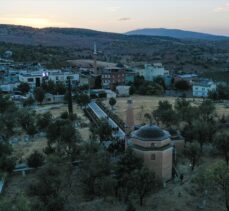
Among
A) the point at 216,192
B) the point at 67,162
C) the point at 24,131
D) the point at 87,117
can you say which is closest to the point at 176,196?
the point at 216,192

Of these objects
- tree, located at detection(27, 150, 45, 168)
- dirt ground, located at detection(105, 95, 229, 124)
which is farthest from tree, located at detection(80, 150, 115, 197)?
dirt ground, located at detection(105, 95, 229, 124)

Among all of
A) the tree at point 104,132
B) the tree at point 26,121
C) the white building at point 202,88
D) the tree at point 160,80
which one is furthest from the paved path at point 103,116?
the white building at point 202,88

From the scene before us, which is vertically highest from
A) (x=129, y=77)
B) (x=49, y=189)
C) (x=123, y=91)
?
(x=129, y=77)

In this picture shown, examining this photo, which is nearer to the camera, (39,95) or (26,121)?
(26,121)

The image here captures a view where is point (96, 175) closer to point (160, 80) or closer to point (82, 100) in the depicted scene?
point (82, 100)

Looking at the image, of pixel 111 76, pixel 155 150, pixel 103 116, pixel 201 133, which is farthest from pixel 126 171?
pixel 111 76

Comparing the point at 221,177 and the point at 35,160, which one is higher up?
the point at 221,177

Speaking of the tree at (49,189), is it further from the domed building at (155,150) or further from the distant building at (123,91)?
the distant building at (123,91)

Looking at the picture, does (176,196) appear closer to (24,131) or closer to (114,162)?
(114,162)
